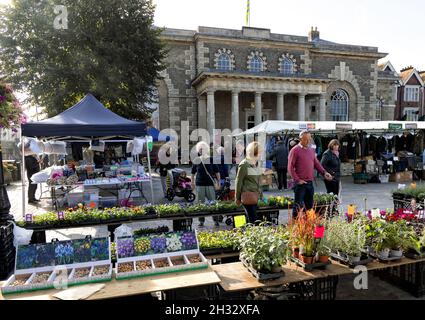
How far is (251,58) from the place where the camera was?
2494 cm

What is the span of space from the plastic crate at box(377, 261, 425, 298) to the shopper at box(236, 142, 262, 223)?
2028 mm

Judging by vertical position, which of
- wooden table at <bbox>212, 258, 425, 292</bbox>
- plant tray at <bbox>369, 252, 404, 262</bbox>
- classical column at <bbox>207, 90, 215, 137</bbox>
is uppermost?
classical column at <bbox>207, 90, 215, 137</bbox>

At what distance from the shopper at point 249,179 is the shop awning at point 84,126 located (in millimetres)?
3589

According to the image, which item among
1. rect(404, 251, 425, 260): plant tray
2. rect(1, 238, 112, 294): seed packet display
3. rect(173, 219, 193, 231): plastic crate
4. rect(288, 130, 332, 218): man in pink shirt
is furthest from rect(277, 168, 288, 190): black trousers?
rect(1, 238, 112, 294): seed packet display

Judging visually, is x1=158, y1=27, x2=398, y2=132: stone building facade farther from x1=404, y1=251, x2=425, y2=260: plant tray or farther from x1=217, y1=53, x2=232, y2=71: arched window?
x1=404, y1=251, x2=425, y2=260: plant tray

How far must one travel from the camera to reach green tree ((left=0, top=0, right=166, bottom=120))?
48.0 feet

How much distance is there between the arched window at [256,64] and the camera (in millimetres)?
25016

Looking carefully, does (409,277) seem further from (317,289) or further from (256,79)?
(256,79)

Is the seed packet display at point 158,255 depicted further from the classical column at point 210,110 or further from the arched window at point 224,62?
the arched window at point 224,62

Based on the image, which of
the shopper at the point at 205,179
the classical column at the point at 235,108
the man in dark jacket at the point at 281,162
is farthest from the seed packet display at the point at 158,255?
the classical column at the point at 235,108

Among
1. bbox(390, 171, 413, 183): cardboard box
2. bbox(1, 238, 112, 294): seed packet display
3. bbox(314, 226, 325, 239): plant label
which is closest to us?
bbox(1, 238, 112, 294): seed packet display
